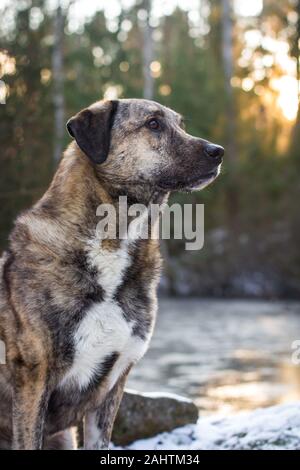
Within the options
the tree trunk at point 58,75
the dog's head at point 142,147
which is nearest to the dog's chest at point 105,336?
the dog's head at point 142,147

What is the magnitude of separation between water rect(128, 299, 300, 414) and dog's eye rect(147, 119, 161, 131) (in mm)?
4619

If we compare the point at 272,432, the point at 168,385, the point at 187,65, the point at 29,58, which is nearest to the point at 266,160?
the point at 187,65

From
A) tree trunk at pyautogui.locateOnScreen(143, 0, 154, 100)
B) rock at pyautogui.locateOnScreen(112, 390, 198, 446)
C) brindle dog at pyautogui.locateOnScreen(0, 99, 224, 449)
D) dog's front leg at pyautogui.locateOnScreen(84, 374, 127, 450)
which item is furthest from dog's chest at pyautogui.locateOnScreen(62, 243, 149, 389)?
tree trunk at pyautogui.locateOnScreen(143, 0, 154, 100)

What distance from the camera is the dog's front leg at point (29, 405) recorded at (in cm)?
427

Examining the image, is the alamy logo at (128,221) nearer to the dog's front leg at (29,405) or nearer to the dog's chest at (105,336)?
the dog's chest at (105,336)

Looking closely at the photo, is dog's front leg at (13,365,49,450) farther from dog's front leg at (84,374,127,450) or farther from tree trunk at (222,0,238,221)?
tree trunk at (222,0,238,221)

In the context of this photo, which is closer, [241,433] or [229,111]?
[241,433]

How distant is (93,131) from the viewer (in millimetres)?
4711

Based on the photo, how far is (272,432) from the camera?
18.2ft

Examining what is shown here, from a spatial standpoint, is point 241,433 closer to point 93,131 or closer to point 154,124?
point 154,124

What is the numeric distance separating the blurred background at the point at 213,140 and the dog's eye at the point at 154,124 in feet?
15.8

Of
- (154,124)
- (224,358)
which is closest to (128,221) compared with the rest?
(154,124)

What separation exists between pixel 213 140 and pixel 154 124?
26241 mm
